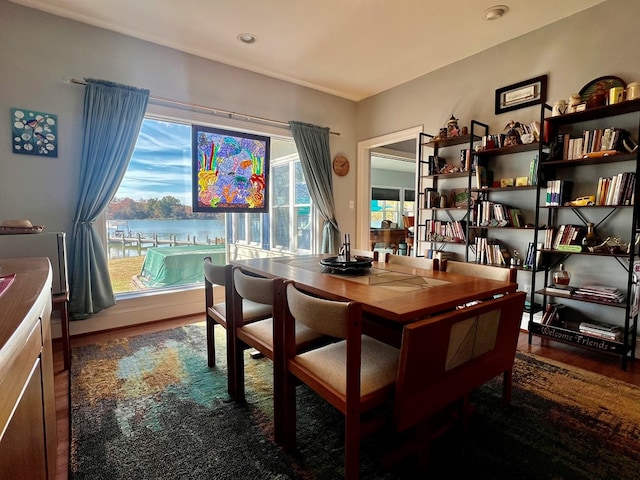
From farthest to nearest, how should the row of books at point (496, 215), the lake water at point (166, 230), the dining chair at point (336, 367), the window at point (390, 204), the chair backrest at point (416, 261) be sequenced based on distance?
the window at point (390, 204) → the lake water at point (166, 230) → the row of books at point (496, 215) → the chair backrest at point (416, 261) → the dining chair at point (336, 367)

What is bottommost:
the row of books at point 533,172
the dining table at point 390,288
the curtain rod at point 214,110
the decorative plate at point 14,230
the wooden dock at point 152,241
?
the dining table at point 390,288

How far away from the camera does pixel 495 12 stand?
2680 mm

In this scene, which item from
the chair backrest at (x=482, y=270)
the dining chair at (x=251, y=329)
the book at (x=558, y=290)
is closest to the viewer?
the dining chair at (x=251, y=329)

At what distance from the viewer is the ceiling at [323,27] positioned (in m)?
2.61

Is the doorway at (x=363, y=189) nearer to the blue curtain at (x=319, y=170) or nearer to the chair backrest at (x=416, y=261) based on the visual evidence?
the blue curtain at (x=319, y=170)

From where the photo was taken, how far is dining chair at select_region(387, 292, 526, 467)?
1.17 m

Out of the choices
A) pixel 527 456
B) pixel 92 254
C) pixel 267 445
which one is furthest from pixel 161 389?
pixel 527 456

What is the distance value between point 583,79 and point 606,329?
Result: 1.99m

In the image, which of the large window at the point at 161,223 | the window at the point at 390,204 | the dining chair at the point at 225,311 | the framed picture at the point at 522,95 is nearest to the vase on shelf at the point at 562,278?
the framed picture at the point at 522,95

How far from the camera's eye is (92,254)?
9.39ft

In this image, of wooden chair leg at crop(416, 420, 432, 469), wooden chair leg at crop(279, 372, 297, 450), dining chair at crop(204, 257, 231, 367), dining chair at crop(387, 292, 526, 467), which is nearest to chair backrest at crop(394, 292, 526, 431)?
dining chair at crop(387, 292, 526, 467)

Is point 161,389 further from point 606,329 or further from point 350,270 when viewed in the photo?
point 606,329

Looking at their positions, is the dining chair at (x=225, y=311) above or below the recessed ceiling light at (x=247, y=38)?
below

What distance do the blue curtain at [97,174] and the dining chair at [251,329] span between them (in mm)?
1748
